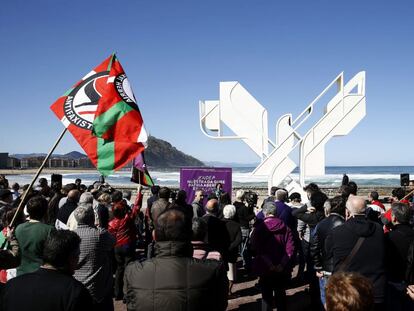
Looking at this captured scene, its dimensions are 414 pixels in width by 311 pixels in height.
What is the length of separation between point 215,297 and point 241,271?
5.16 m

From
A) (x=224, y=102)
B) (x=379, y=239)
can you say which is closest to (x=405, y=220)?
(x=379, y=239)

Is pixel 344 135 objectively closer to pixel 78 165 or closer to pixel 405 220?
pixel 405 220

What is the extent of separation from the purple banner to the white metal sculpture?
2.67m

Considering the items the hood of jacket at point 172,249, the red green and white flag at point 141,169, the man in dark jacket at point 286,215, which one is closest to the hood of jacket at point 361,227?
the hood of jacket at point 172,249

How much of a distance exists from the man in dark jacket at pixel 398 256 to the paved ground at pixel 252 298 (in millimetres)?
1631

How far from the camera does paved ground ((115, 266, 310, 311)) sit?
539cm

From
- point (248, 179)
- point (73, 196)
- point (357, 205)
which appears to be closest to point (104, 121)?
point (73, 196)

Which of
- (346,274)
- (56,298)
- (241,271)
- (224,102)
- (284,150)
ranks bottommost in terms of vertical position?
(241,271)

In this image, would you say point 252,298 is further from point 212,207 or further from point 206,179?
point 206,179

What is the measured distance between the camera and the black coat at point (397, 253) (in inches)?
151

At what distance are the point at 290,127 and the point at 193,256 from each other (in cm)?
1053

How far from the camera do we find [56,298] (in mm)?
2156

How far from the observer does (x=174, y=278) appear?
95.0 inches

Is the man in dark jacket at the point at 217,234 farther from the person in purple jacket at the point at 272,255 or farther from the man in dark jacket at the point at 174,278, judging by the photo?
the man in dark jacket at the point at 174,278
